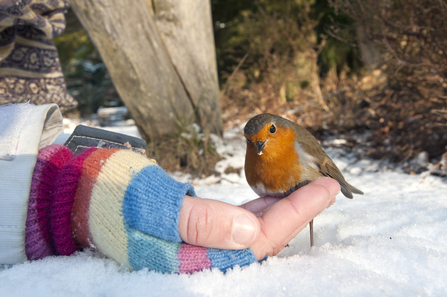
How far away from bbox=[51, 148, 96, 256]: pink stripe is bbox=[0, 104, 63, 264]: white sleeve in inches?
3.5

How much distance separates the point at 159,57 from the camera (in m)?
2.92

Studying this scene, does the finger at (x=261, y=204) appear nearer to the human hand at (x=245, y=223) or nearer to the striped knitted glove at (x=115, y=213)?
the human hand at (x=245, y=223)

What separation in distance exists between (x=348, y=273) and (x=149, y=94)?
243 centimetres

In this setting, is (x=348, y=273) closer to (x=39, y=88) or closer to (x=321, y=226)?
(x=321, y=226)

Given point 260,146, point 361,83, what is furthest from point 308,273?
point 361,83

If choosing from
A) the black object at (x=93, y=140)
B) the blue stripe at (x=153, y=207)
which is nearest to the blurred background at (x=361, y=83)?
the black object at (x=93, y=140)

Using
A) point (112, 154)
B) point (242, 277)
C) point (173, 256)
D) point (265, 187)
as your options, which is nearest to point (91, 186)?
point (112, 154)

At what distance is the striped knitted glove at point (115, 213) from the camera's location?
1024mm

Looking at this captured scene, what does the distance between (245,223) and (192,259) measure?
0.21 m

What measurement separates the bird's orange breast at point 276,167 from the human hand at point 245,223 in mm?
199

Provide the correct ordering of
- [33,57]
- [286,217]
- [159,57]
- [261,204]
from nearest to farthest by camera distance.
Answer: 1. [286,217]
2. [261,204]
3. [33,57]
4. [159,57]

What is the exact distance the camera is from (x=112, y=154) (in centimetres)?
115

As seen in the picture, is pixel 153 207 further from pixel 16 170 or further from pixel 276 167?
pixel 276 167

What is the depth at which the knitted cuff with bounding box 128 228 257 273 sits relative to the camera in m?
1.03
